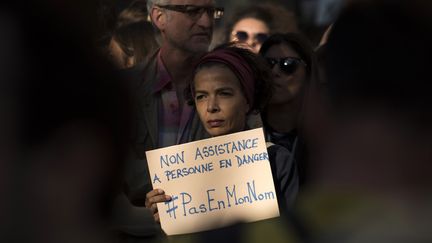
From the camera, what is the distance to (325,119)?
189cm

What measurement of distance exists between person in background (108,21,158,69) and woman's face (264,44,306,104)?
620 mm

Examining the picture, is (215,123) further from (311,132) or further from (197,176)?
(311,132)

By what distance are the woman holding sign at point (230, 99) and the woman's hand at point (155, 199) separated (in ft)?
1.19

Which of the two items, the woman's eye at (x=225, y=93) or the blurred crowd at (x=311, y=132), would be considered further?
the woman's eye at (x=225, y=93)

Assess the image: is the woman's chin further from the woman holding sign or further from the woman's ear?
the woman's ear

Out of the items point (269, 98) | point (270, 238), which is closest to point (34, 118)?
point (270, 238)

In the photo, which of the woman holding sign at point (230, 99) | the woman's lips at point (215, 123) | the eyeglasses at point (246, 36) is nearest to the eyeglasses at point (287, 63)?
A: the woman holding sign at point (230, 99)

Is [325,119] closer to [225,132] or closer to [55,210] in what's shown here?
[55,210]

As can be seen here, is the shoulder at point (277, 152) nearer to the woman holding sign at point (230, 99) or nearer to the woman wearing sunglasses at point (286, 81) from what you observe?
the woman holding sign at point (230, 99)

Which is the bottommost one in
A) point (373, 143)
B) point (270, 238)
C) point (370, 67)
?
point (270, 238)

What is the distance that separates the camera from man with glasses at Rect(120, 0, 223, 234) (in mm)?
4480

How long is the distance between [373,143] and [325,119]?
128 millimetres

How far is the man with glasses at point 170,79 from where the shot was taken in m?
→ 4.48

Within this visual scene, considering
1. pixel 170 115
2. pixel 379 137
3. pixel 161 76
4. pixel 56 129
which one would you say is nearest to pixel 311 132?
pixel 379 137
